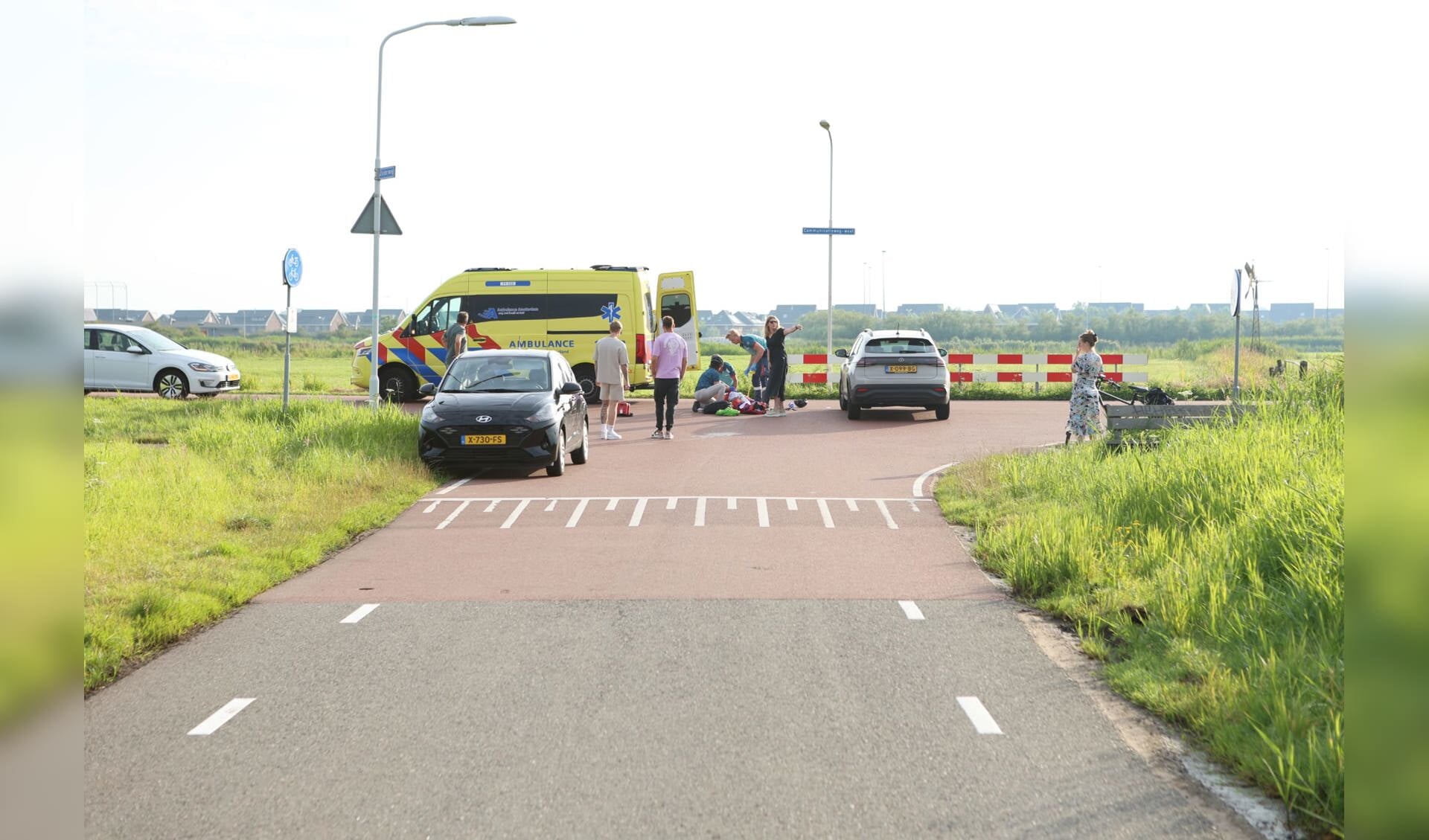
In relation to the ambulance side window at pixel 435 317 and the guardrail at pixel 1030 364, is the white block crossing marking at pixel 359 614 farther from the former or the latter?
the guardrail at pixel 1030 364

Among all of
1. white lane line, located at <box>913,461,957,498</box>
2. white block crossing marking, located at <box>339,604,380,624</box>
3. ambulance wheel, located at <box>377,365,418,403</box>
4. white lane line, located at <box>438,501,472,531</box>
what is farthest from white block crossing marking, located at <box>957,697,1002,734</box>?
ambulance wheel, located at <box>377,365,418,403</box>

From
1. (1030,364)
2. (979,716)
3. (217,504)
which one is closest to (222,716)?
(979,716)

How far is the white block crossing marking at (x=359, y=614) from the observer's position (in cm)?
783

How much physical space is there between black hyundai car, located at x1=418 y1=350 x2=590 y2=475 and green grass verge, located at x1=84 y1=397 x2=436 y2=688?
1.84ft

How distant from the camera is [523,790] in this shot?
15.3 ft

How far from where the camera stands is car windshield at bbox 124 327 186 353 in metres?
27.7

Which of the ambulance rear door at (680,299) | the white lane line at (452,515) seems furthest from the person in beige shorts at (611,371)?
the ambulance rear door at (680,299)

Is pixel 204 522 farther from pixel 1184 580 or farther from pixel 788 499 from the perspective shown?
pixel 1184 580

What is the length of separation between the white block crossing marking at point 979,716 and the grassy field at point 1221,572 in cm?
78

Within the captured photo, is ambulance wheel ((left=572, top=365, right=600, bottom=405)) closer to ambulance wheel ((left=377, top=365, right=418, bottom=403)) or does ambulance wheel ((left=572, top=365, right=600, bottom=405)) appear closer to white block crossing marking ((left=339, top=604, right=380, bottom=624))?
ambulance wheel ((left=377, top=365, right=418, bottom=403))

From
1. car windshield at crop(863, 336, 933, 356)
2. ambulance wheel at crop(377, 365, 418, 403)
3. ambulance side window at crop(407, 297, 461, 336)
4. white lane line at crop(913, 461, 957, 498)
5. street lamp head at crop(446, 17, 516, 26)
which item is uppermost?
street lamp head at crop(446, 17, 516, 26)

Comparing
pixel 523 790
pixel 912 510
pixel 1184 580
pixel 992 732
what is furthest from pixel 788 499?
pixel 523 790

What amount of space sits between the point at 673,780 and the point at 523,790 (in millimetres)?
565
